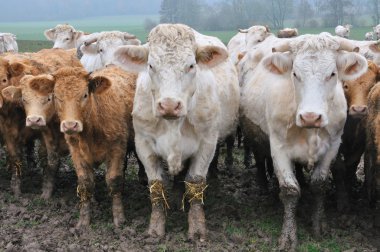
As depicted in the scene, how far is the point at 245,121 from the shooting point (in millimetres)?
7238

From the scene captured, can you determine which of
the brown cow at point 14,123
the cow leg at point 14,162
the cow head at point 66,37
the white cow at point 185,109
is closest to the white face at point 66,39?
the cow head at point 66,37

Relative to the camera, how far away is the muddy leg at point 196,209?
589cm

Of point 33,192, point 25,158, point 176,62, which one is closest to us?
point 176,62

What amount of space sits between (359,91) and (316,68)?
4.93ft

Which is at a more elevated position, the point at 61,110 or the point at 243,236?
the point at 61,110

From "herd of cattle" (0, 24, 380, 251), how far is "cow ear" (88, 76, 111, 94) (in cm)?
1

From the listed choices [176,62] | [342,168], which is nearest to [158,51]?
[176,62]

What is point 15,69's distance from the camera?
7562mm

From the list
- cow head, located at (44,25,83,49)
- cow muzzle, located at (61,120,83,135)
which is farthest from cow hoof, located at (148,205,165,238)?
cow head, located at (44,25,83,49)

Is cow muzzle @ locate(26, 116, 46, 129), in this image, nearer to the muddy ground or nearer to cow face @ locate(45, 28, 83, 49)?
the muddy ground

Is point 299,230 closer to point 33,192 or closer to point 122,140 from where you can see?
point 122,140

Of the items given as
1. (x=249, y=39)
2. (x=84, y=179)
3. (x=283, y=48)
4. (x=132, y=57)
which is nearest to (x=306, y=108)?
(x=283, y=48)

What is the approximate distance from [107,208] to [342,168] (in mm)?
2747

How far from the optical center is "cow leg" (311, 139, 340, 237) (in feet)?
19.5
